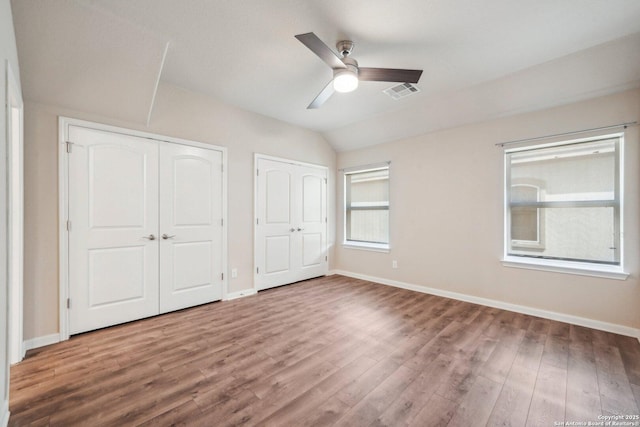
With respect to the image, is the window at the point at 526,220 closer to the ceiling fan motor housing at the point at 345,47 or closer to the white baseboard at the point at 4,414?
the ceiling fan motor housing at the point at 345,47

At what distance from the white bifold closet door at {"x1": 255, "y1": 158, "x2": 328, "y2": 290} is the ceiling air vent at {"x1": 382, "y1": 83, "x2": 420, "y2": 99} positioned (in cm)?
192

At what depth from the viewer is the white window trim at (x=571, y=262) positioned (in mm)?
2684

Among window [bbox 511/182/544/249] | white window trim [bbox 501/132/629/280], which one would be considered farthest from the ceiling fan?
window [bbox 511/182/544/249]

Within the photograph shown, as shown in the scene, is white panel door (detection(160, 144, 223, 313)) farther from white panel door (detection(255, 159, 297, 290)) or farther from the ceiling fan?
the ceiling fan

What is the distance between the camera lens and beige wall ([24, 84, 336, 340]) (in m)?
2.37

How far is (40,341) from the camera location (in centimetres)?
238

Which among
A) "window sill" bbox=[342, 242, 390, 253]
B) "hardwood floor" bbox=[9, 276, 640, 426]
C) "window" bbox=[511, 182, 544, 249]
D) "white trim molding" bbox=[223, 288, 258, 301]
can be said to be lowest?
"hardwood floor" bbox=[9, 276, 640, 426]

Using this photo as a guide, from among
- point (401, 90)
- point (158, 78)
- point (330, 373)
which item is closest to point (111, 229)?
point (158, 78)

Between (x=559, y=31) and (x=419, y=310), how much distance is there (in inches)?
120

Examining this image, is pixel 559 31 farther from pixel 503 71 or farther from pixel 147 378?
pixel 147 378

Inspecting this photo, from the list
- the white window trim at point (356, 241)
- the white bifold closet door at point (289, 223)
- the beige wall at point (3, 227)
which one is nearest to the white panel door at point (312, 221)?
the white bifold closet door at point (289, 223)

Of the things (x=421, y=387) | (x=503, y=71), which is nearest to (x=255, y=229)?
(x=421, y=387)

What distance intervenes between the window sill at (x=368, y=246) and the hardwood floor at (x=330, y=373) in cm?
160

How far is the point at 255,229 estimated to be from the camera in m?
3.96
